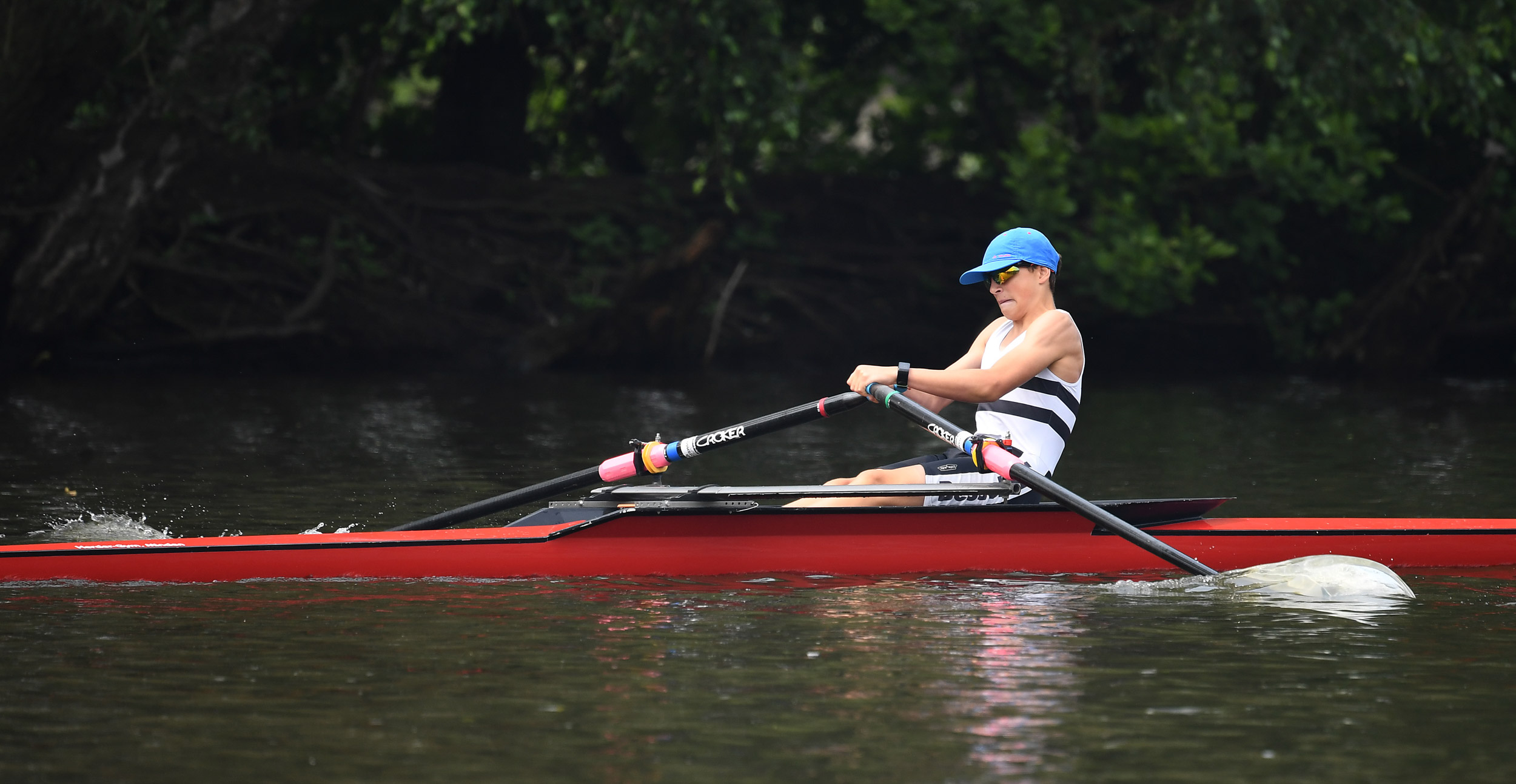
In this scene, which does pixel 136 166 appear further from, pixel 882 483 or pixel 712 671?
pixel 712 671

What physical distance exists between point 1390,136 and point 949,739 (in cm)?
1996

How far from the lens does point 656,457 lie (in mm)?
7824

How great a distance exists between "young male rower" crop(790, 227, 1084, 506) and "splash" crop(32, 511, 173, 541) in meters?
2.99

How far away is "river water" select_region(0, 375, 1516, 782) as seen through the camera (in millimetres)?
4562

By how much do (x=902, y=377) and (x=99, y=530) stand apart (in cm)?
372

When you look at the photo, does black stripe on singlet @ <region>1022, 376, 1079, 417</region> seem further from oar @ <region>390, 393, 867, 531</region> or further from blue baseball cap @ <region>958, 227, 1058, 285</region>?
oar @ <region>390, 393, 867, 531</region>

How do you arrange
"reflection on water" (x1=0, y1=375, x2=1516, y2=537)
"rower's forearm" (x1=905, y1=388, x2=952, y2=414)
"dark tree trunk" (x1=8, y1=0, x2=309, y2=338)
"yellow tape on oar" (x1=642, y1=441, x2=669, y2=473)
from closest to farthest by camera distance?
"yellow tape on oar" (x1=642, y1=441, x2=669, y2=473)
"rower's forearm" (x1=905, y1=388, x2=952, y2=414)
"reflection on water" (x1=0, y1=375, x2=1516, y2=537)
"dark tree trunk" (x1=8, y1=0, x2=309, y2=338)

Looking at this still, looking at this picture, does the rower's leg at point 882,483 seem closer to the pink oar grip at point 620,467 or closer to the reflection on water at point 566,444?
the pink oar grip at point 620,467

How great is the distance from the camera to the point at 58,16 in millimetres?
14945

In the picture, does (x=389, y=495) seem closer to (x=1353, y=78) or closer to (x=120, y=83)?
(x=120, y=83)

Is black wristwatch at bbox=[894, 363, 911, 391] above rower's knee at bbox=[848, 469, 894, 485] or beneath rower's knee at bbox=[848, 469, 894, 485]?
above

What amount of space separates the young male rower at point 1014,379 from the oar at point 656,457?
0.78 ft

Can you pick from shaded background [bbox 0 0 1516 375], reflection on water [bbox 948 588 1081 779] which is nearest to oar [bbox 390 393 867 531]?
reflection on water [bbox 948 588 1081 779]

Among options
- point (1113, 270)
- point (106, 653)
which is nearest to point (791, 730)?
point (106, 653)
